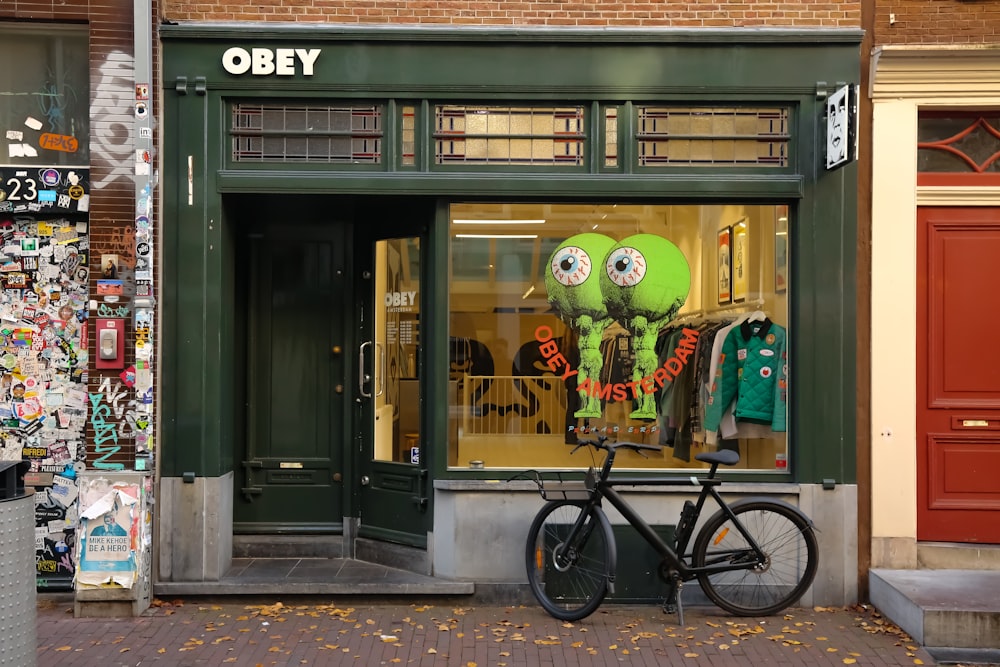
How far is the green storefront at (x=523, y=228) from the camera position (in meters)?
7.02

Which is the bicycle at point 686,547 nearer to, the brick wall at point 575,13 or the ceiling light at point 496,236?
the ceiling light at point 496,236

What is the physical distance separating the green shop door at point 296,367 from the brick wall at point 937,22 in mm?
4842

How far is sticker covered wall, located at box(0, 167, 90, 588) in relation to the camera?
7086 mm

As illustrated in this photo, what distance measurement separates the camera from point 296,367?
8133mm

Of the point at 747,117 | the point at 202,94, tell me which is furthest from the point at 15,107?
the point at 747,117

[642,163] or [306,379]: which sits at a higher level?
[642,163]

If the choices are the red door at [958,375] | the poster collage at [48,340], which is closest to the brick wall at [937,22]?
the red door at [958,375]

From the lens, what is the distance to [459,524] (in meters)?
7.04

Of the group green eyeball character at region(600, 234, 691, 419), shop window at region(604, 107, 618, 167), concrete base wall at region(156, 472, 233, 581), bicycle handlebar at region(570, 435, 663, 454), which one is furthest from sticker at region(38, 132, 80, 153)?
bicycle handlebar at region(570, 435, 663, 454)

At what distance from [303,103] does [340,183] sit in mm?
733

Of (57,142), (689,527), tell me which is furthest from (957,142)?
(57,142)

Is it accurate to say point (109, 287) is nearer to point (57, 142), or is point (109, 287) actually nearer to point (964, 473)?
point (57, 142)

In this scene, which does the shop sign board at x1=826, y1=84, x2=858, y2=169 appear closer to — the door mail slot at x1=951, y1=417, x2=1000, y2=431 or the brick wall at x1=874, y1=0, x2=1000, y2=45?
the brick wall at x1=874, y1=0, x2=1000, y2=45

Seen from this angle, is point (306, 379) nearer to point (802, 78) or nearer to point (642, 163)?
point (642, 163)
